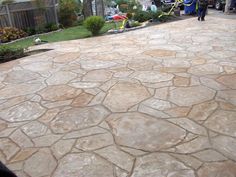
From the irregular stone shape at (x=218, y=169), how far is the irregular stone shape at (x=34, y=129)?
2392 mm

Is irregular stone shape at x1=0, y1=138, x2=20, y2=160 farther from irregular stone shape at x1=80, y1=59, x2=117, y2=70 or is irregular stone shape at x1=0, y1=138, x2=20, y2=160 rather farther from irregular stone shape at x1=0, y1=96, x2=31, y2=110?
irregular stone shape at x1=80, y1=59, x2=117, y2=70

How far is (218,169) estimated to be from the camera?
10.4 ft

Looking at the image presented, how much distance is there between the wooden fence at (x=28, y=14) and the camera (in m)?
12.6

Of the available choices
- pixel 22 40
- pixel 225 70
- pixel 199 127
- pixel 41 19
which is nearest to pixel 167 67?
pixel 225 70

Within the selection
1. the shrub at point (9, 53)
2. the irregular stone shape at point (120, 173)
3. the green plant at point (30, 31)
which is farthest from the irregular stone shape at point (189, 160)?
the green plant at point (30, 31)

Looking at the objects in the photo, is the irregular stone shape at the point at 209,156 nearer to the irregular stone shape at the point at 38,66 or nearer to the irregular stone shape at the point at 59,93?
the irregular stone shape at the point at 59,93

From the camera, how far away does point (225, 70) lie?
625 centimetres

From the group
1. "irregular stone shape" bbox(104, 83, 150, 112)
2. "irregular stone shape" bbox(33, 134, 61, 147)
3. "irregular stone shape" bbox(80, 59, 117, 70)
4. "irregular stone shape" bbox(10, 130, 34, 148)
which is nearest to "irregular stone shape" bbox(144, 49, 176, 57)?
"irregular stone shape" bbox(80, 59, 117, 70)

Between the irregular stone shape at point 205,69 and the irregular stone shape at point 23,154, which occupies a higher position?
the irregular stone shape at point 205,69

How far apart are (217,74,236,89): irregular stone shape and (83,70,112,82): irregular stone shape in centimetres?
245

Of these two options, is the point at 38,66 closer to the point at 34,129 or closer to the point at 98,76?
the point at 98,76

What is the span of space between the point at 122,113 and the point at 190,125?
1.14 metres

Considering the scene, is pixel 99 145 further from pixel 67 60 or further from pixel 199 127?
pixel 67 60

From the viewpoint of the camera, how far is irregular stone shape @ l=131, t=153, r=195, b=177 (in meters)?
3.15
